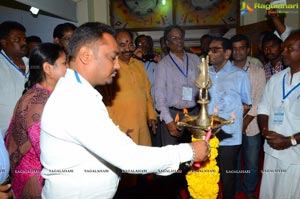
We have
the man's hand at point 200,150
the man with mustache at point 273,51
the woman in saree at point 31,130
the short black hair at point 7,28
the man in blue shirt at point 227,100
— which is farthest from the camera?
the man with mustache at point 273,51

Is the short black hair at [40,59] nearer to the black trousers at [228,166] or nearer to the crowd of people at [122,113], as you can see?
the crowd of people at [122,113]

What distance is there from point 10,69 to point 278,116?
269cm

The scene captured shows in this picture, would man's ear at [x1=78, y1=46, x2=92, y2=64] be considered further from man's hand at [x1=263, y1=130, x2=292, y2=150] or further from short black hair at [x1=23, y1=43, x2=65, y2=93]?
man's hand at [x1=263, y1=130, x2=292, y2=150]

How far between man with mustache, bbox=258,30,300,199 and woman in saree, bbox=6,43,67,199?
1.84 m

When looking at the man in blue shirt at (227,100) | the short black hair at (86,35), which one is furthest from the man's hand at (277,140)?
the short black hair at (86,35)

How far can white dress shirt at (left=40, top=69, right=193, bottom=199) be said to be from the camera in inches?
49.3

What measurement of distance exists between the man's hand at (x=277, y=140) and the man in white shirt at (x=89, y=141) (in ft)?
4.04

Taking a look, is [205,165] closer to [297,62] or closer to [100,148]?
[100,148]

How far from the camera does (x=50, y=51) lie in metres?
2.04

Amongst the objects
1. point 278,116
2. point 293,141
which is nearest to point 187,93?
point 278,116

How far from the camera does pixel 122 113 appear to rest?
2857mm

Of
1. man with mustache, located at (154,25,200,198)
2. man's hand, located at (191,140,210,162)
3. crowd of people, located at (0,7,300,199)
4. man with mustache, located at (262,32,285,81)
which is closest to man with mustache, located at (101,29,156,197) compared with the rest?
crowd of people, located at (0,7,300,199)

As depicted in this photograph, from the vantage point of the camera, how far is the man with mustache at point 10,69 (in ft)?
9.40

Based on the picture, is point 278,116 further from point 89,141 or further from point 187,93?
point 89,141
